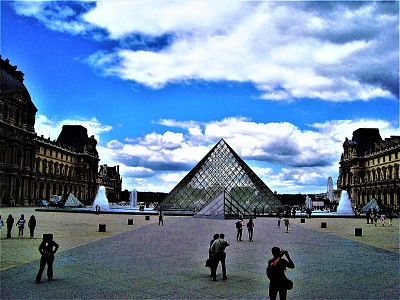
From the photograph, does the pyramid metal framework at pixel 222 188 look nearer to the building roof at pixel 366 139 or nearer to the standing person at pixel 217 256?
the standing person at pixel 217 256

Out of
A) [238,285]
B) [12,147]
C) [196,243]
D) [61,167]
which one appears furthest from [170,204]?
[61,167]

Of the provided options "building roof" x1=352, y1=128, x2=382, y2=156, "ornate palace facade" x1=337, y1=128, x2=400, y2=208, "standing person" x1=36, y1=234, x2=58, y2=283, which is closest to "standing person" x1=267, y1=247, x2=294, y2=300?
"standing person" x1=36, y1=234, x2=58, y2=283

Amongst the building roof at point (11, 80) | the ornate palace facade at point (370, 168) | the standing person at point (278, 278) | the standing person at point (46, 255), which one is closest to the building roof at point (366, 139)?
the ornate palace facade at point (370, 168)

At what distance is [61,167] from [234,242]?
80530 millimetres

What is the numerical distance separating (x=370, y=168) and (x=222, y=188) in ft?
180

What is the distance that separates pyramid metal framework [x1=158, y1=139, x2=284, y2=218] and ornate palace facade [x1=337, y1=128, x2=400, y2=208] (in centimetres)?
3534

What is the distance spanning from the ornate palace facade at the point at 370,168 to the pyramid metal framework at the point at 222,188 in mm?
35340

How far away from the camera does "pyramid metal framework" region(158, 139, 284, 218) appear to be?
4638cm

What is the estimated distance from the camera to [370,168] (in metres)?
91.6

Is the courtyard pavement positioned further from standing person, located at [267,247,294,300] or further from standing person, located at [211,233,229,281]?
standing person, located at [267,247,294,300]

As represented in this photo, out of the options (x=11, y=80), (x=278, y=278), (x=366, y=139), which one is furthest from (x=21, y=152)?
(x=366, y=139)

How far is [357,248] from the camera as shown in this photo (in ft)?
53.1

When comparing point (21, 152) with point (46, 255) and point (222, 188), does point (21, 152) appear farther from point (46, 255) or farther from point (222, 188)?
point (46, 255)

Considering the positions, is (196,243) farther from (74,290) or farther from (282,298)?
(282,298)
